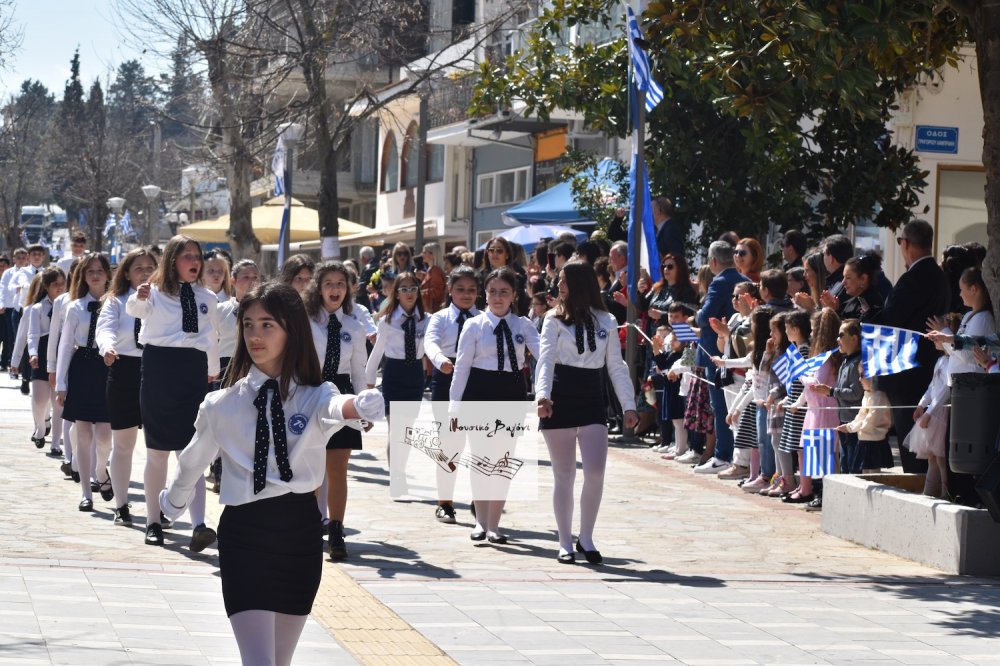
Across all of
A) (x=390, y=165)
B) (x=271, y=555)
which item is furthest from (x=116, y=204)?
(x=271, y=555)

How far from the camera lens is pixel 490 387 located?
10.6 meters

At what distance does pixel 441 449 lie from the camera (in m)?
11.3

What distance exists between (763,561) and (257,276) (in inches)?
211

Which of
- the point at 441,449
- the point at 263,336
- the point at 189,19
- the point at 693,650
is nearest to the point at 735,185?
the point at 441,449

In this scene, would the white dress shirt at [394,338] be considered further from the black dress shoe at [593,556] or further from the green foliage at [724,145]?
the green foliage at [724,145]

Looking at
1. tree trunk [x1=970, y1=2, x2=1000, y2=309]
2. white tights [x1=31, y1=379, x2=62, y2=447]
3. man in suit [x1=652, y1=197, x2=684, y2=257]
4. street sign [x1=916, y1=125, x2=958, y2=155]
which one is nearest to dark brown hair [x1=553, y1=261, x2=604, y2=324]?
tree trunk [x1=970, y1=2, x2=1000, y2=309]

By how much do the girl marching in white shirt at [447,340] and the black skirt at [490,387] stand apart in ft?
1.82

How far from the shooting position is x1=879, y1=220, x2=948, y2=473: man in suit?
37.5 ft

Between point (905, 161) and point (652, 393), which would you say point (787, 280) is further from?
point (905, 161)

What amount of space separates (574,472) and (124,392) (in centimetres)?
323

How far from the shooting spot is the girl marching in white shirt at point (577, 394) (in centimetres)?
975

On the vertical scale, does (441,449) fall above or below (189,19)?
below

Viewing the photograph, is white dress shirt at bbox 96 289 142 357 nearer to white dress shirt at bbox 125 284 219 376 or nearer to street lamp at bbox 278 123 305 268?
white dress shirt at bbox 125 284 219 376

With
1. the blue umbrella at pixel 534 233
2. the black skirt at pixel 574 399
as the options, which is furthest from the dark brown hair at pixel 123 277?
the blue umbrella at pixel 534 233
